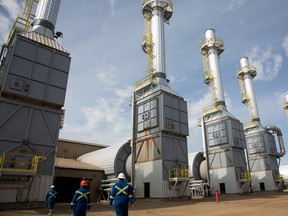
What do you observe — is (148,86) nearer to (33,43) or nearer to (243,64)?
(33,43)

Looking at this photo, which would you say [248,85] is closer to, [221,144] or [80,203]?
[221,144]

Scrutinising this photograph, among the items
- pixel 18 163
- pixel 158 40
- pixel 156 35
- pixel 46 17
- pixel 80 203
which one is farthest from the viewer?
pixel 156 35

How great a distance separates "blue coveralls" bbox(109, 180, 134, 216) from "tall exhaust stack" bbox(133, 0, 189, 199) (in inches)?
574

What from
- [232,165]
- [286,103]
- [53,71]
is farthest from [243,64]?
[53,71]

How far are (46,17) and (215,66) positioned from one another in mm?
27331

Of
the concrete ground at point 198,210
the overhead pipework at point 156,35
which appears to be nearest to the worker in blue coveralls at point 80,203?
the concrete ground at point 198,210

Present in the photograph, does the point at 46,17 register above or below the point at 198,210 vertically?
above

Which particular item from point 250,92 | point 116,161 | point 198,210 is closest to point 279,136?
point 250,92

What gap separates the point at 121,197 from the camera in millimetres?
5926

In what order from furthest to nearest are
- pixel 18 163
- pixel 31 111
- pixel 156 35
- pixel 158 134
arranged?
pixel 156 35 < pixel 158 134 < pixel 31 111 < pixel 18 163

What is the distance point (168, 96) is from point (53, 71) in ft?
39.2

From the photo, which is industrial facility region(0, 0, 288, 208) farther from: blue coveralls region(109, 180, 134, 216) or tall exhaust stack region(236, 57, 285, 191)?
blue coveralls region(109, 180, 134, 216)

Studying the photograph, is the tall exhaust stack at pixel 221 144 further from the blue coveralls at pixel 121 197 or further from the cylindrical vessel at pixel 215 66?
the blue coveralls at pixel 121 197

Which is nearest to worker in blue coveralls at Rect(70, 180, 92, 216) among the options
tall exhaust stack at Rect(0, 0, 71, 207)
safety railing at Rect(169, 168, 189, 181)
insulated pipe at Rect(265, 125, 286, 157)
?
tall exhaust stack at Rect(0, 0, 71, 207)
